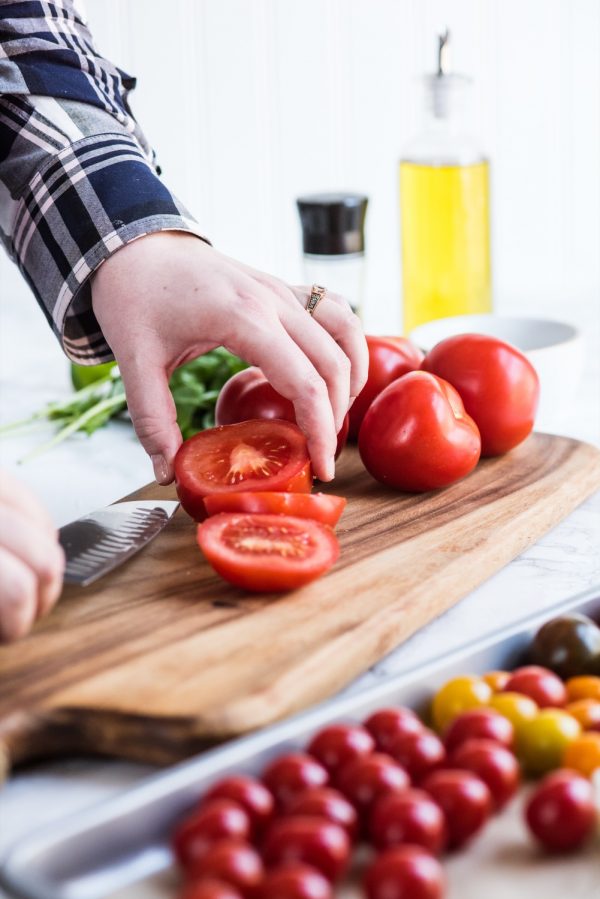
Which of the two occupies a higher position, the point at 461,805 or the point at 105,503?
the point at 461,805

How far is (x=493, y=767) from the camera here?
752 mm

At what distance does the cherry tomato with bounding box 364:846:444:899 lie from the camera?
64 centimetres

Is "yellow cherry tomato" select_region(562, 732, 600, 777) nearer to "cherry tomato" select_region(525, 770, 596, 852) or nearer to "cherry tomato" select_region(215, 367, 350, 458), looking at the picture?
"cherry tomato" select_region(525, 770, 596, 852)

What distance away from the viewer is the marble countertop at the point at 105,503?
0.86 m

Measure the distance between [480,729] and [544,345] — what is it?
107 centimetres

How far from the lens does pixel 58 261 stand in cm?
136

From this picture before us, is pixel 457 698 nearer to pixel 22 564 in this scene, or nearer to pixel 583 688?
pixel 583 688

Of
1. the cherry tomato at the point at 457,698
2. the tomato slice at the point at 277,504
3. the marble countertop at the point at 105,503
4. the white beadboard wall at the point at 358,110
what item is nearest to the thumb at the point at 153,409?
the tomato slice at the point at 277,504

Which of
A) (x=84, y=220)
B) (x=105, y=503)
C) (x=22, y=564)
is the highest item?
(x=84, y=220)

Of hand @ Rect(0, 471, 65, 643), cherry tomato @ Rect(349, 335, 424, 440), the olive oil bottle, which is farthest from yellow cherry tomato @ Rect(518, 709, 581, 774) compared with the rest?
the olive oil bottle

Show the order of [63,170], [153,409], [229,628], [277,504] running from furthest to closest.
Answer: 1. [63,170]
2. [153,409]
3. [277,504]
4. [229,628]

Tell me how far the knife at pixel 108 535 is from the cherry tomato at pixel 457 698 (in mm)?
384

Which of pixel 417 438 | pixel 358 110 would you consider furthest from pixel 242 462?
pixel 358 110

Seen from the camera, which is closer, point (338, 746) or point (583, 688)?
point (338, 746)
